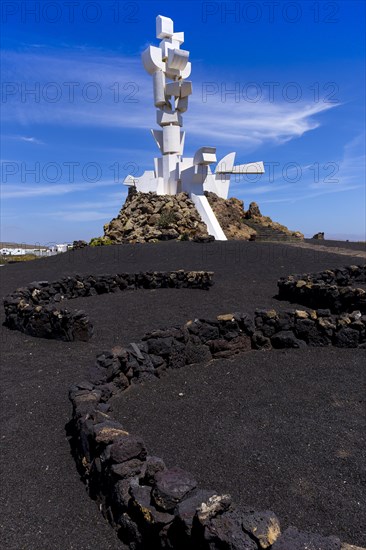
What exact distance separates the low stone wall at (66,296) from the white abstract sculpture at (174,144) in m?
15.1

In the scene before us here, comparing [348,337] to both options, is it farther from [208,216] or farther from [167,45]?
[167,45]

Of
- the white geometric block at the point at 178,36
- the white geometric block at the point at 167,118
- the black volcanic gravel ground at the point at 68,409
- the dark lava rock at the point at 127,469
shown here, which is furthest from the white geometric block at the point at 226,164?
the dark lava rock at the point at 127,469

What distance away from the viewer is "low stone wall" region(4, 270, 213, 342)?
1062 centimetres

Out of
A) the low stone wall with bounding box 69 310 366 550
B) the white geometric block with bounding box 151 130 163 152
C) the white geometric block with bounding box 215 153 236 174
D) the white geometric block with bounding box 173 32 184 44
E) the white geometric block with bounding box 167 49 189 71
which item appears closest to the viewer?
the low stone wall with bounding box 69 310 366 550

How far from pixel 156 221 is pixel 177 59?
12.5m

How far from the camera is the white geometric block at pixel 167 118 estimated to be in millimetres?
33416

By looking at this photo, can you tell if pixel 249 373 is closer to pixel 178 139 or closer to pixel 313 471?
pixel 313 471

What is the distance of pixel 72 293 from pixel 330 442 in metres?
12.3

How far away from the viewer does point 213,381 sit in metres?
8.04

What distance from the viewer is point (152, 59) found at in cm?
3288

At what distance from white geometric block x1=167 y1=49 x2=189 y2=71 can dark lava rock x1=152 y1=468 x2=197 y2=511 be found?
33.6 m

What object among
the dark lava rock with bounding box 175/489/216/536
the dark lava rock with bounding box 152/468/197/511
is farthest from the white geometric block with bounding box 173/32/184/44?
the dark lava rock with bounding box 175/489/216/536

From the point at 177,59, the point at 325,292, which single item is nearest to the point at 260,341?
the point at 325,292

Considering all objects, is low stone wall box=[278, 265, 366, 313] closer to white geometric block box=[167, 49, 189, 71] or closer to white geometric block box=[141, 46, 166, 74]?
white geometric block box=[167, 49, 189, 71]
